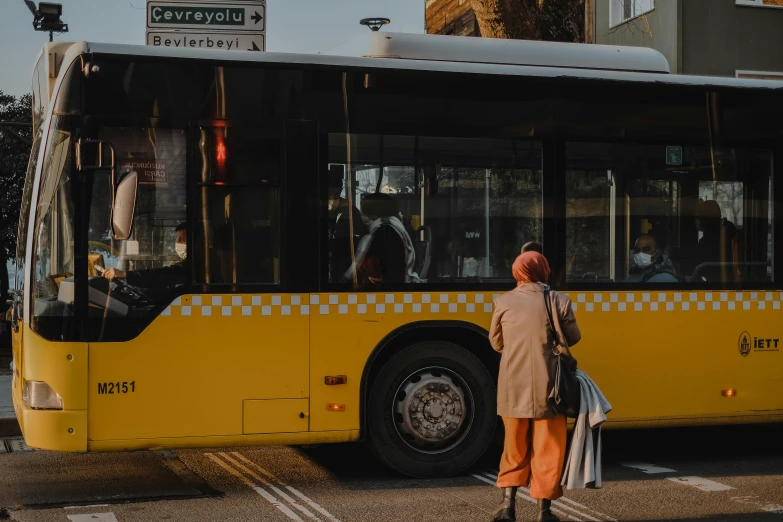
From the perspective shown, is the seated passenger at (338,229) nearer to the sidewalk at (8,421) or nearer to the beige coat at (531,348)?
the beige coat at (531,348)

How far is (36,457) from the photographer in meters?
9.40

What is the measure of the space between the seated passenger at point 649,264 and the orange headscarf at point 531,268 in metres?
2.19

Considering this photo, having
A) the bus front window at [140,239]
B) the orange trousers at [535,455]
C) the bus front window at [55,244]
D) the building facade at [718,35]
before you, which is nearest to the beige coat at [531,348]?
the orange trousers at [535,455]

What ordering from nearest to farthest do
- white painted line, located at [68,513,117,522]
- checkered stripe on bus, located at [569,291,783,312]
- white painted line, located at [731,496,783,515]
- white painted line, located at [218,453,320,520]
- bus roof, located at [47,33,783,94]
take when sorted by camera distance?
white painted line, located at [68,513,117,522]
white painted line, located at [218,453,320,520]
white painted line, located at [731,496,783,515]
bus roof, located at [47,33,783,94]
checkered stripe on bus, located at [569,291,783,312]

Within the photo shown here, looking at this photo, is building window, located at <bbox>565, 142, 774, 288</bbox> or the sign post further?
the sign post

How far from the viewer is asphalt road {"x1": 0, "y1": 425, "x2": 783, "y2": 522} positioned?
724 centimetres

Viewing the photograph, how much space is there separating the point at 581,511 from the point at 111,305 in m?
3.36

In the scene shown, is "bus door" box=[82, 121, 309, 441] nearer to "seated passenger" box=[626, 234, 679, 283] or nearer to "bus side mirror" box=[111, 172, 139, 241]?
"bus side mirror" box=[111, 172, 139, 241]

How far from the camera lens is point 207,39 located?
10914 millimetres

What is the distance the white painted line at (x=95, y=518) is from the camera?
7.01m

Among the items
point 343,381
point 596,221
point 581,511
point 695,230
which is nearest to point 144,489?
point 343,381

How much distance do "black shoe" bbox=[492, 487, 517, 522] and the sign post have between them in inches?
225

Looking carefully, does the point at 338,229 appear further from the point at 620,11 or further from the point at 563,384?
the point at 620,11

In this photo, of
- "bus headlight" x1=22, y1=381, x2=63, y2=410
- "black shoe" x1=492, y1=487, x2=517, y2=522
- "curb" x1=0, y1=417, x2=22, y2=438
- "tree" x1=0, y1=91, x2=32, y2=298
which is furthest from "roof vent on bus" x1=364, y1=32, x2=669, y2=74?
"tree" x1=0, y1=91, x2=32, y2=298
